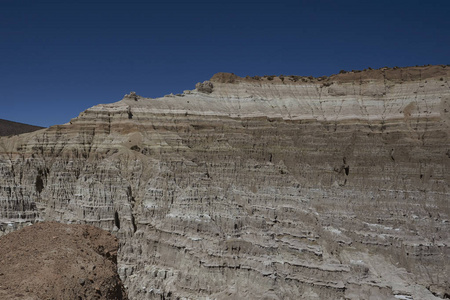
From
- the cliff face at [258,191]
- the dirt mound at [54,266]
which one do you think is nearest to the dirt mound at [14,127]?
the cliff face at [258,191]

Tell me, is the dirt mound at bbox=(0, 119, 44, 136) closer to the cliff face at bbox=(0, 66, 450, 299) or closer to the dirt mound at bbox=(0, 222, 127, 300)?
the cliff face at bbox=(0, 66, 450, 299)

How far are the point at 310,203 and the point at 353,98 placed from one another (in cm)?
1720

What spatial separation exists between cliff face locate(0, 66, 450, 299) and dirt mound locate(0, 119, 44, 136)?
193ft

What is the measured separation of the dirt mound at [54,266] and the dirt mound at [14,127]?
284ft

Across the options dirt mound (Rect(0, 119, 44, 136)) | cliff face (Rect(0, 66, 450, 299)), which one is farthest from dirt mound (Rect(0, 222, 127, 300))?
dirt mound (Rect(0, 119, 44, 136))

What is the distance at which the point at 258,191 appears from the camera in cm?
3591

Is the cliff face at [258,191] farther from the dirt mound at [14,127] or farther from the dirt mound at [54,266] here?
the dirt mound at [14,127]

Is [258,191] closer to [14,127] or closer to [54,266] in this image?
[54,266]

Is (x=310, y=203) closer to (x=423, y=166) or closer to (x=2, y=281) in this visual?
(x=423, y=166)

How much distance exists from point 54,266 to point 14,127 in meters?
101

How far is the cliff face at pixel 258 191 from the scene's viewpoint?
2981 cm

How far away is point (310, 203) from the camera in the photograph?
35312 mm

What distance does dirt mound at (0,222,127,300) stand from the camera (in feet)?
31.4

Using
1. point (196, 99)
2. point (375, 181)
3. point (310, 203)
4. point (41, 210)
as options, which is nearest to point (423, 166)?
point (375, 181)
